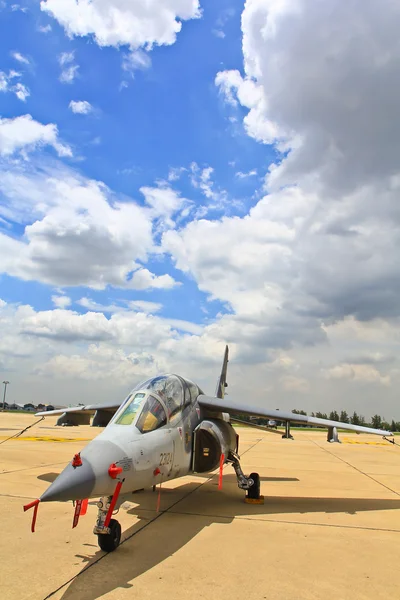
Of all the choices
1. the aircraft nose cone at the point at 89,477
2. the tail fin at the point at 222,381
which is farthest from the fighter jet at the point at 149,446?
the tail fin at the point at 222,381

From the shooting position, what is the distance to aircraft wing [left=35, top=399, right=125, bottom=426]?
11.6 meters

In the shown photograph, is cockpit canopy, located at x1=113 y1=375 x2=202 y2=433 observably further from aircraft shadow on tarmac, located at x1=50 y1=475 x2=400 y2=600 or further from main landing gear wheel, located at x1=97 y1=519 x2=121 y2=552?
aircraft shadow on tarmac, located at x1=50 y1=475 x2=400 y2=600

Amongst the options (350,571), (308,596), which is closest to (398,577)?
(350,571)

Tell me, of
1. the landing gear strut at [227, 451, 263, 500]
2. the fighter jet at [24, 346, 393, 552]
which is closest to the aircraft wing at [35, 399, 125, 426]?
the fighter jet at [24, 346, 393, 552]

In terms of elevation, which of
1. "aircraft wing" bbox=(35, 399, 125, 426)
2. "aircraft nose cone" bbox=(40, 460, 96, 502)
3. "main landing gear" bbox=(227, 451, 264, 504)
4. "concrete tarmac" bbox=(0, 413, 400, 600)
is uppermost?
"aircraft wing" bbox=(35, 399, 125, 426)

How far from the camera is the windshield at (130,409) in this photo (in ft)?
23.1

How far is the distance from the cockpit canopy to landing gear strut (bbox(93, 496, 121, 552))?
1.29m

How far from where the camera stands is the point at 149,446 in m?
6.77

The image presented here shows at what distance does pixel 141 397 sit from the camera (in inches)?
298

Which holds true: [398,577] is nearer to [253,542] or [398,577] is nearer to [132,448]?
[253,542]

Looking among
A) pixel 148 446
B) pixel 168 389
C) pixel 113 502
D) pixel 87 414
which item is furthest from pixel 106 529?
pixel 87 414

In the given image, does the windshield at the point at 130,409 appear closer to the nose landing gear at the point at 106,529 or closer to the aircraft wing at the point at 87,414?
the nose landing gear at the point at 106,529

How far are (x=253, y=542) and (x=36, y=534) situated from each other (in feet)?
10.9

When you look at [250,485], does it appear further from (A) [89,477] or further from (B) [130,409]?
(A) [89,477]
